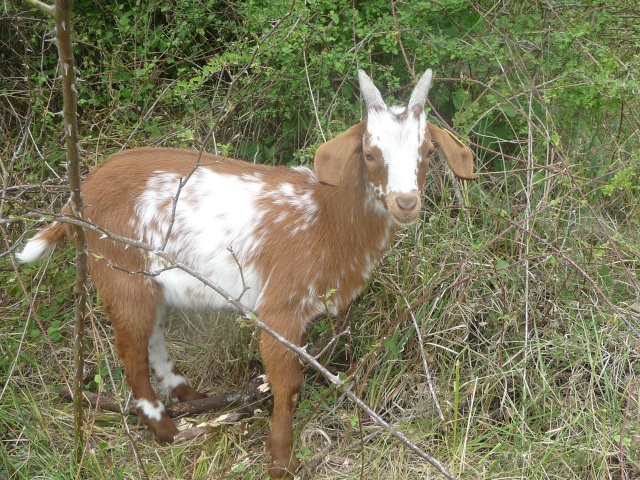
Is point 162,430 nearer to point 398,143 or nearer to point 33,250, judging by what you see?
point 33,250

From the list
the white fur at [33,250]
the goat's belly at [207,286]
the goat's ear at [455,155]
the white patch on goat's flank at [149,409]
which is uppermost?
the goat's ear at [455,155]

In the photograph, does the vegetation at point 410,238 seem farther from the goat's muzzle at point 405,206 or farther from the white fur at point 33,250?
the goat's muzzle at point 405,206

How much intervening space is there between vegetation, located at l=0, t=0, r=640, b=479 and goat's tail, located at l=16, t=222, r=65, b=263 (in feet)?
0.37

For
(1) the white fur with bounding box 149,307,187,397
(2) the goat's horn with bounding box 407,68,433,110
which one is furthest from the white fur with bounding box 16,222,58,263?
(2) the goat's horn with bounding box 407,68,433,110

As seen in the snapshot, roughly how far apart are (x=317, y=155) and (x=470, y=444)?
4.49ft

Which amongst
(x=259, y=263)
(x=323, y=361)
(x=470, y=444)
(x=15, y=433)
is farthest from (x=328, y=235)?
(x=15, y=433)

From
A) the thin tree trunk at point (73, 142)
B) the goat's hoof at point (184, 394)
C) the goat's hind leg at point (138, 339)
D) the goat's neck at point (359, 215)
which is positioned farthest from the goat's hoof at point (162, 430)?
the goat's neck at point (359, 215)

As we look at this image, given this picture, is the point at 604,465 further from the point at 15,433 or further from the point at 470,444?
the point at 15,433

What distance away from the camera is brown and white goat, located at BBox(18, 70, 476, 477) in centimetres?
307

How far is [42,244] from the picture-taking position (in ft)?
10.7

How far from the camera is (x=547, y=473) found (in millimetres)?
2963

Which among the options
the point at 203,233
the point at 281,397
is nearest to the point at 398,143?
the point at 203,233

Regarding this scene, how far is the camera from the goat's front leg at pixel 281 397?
3.10 meters

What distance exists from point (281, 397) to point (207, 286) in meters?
0.57
